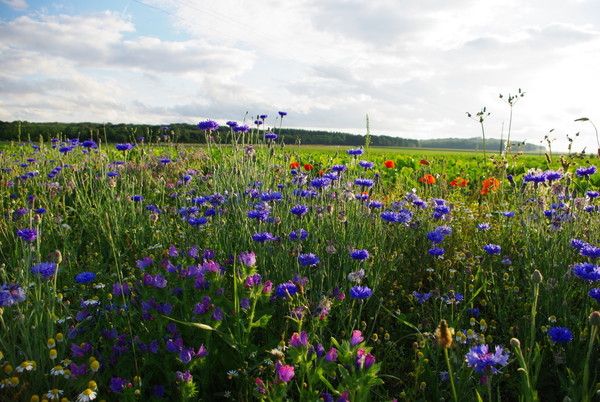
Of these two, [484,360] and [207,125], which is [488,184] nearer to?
[207,125]

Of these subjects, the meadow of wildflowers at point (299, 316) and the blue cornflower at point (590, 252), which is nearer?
the meadow of wildflowers at point (299, 316)

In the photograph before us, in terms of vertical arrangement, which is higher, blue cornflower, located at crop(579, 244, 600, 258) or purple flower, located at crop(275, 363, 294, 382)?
blue cornflower, located at crop(579, 244, 600, 258)

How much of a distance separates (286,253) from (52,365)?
135 centimetres

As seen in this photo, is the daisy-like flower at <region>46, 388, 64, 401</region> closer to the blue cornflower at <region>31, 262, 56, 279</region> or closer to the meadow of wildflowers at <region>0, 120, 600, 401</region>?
the meadow of wildflowers at <region>0, 120, 600, 401</region>

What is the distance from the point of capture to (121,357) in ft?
6.20

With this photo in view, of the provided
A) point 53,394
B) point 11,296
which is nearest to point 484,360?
point 53,394

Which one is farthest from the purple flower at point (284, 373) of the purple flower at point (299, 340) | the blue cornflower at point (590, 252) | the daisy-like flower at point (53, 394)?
the blue cornflower at point (590, 252)

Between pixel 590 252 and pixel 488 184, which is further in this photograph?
pixel 488 184

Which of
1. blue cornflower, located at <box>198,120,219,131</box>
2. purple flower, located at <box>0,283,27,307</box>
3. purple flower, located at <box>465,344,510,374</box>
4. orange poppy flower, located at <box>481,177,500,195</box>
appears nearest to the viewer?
purple flower, located at <box>465,344,510,374</box>

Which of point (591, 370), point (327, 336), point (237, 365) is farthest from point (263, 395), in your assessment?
point (591, 370)

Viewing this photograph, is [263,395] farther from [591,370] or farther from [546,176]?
[546,176]

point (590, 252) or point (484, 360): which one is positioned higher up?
point (590, 252)

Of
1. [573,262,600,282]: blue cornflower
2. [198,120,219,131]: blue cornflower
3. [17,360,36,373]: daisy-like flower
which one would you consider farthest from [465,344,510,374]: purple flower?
[198,120,219,131]: blue cornflower

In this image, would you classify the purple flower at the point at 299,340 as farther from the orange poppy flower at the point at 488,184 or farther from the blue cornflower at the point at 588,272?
Answer: the orange poppy flower at the point at 488,184
